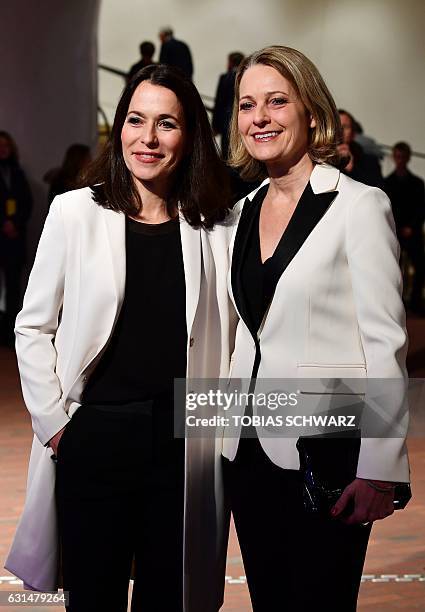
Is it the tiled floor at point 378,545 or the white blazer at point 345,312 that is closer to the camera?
the white blazer at point 345,312

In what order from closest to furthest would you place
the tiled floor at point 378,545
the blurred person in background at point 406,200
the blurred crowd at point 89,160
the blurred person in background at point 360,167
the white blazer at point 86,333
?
the white blazer at point 86,333, the tiled floor at point 378,545, the blurred person in background at point 360,167, the blurred crowd at point 89,160, the blurred person in background at point 406,200

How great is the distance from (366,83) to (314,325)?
11.8 metres

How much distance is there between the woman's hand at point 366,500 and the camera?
2.29 metres

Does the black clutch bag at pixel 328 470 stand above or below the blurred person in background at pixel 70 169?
below

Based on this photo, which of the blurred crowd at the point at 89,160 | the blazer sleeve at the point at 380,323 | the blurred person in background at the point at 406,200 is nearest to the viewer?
the blazer sleeve at the point at 380,323

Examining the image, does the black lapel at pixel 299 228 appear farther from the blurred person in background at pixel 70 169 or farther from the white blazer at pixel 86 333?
the blurred person in background at pixel 70 169

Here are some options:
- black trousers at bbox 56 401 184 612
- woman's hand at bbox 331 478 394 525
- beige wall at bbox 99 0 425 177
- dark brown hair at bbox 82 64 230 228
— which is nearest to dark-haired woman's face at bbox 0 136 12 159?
beige wall at bbox 99 0 425 177

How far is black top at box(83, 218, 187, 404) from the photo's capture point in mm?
2459

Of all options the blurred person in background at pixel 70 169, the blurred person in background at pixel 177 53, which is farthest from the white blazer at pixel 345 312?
the blurred person in background at pixel 177 53

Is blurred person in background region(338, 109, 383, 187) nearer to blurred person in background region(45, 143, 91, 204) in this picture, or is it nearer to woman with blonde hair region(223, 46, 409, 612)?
woman with blonde hair region(223, 46, 409, 612)

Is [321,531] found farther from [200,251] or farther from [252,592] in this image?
[200,251]

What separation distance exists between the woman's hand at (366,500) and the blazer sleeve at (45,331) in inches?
28.7

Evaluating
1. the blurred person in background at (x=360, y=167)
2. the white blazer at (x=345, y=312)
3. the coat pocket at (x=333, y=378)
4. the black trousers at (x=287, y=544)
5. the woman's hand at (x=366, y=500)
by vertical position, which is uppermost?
the blurred person in background at (x=360, y=167)

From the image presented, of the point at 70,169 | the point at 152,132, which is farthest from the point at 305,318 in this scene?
the point at 70,169
